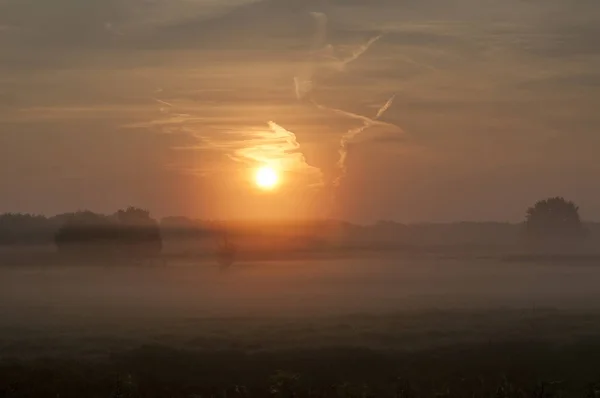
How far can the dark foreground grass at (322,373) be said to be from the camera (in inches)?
1266

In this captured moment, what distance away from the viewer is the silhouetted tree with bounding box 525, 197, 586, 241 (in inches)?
6826

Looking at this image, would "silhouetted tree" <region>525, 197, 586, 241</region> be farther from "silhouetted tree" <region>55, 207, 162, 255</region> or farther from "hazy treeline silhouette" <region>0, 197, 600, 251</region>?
"silhouetted tree" <region>55, 207, 162, 255</region>

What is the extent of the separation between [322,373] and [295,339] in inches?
337

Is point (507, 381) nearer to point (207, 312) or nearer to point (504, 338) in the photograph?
point (504, 338)

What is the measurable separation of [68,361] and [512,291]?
58.3 m

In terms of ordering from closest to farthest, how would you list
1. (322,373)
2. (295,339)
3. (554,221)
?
(322,373) < (295,339) < (554,221)

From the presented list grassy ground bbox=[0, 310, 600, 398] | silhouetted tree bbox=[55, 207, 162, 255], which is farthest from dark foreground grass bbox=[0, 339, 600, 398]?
silhouetted tree bbox=[55, 207, 162, 255]

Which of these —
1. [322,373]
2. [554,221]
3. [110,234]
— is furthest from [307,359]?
[554,221]

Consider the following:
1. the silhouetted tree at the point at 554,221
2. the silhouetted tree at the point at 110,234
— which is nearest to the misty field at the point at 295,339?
the silhouetted tree at the point at 110,234

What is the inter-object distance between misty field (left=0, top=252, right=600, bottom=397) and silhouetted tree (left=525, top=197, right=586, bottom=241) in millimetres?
80876

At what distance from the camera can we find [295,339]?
46312 millimetres

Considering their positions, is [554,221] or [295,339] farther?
[554,221]

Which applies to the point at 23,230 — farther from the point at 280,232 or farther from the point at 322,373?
the point at 322,373

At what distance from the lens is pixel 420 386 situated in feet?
115
